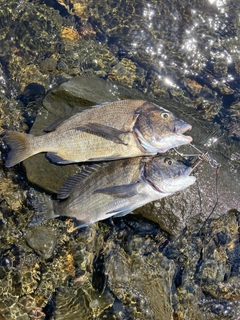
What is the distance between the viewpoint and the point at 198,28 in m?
8.19

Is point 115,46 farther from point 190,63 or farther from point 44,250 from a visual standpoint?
point 44,250

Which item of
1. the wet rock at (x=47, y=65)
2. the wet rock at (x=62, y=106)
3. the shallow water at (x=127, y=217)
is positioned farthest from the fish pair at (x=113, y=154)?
the wet rock at (x=47, y=65)

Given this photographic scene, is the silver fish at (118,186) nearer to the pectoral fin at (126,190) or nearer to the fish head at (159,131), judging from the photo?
the pectoral fin at (126,190)

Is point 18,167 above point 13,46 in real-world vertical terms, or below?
below

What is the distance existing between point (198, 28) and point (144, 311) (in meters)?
5.90

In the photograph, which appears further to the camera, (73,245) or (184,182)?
(73,245)

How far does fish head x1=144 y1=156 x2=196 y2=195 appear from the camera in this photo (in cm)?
460

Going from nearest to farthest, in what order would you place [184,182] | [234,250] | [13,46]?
[184,182] < [234,250] < [13,46]

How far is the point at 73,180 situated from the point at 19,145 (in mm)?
864

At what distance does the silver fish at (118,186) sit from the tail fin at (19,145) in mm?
673

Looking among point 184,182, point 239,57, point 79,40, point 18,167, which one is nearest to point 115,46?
point 79,40

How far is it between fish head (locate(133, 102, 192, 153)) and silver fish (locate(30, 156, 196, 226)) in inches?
7.1

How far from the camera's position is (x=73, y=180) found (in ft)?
16.3

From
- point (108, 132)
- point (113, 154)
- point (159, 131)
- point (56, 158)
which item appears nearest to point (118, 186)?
point (113, 154)
